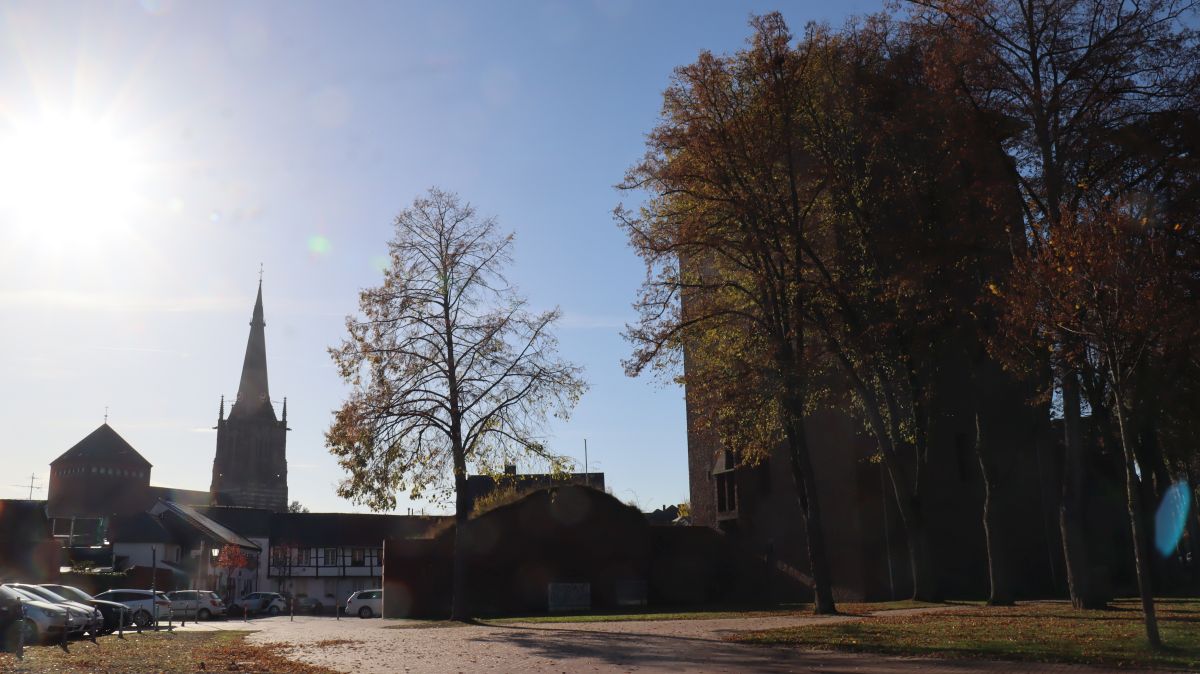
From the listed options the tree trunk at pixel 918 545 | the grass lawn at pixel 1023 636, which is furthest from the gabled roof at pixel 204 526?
the grass lawn at pixel 1023 636

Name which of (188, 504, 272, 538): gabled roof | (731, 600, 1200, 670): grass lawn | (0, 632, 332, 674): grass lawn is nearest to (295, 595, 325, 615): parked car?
(188, 504, 272, 538): gabled roof

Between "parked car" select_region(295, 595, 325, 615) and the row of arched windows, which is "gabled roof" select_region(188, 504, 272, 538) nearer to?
"parked car" select_region(295, 595, 325, 615)

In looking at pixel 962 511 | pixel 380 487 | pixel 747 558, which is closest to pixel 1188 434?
pixel 962 511

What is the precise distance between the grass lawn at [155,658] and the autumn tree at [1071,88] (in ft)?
59.7

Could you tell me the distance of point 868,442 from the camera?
130ft

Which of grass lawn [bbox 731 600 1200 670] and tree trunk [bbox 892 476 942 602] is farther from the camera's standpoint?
tree trunk [bbox 892 476 942 602]

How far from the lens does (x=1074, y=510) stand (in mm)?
24875

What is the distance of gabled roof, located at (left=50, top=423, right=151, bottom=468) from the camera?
4166 inches

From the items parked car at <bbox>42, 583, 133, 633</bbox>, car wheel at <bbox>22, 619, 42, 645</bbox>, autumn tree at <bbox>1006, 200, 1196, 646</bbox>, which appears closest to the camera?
autumn tree at <bbox>1006, 200, 1196, 646</bbox>

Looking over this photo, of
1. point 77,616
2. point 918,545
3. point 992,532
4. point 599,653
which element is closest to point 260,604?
point 77,616

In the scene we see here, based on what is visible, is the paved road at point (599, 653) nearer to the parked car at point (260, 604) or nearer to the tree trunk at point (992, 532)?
the tree trunk at point (992, 532)

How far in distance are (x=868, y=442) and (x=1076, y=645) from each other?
79.3 feet

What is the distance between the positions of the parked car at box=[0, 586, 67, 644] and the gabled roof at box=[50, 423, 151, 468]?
89.5 m

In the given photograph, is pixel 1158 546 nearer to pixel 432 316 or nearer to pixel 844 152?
pixel 844 152
